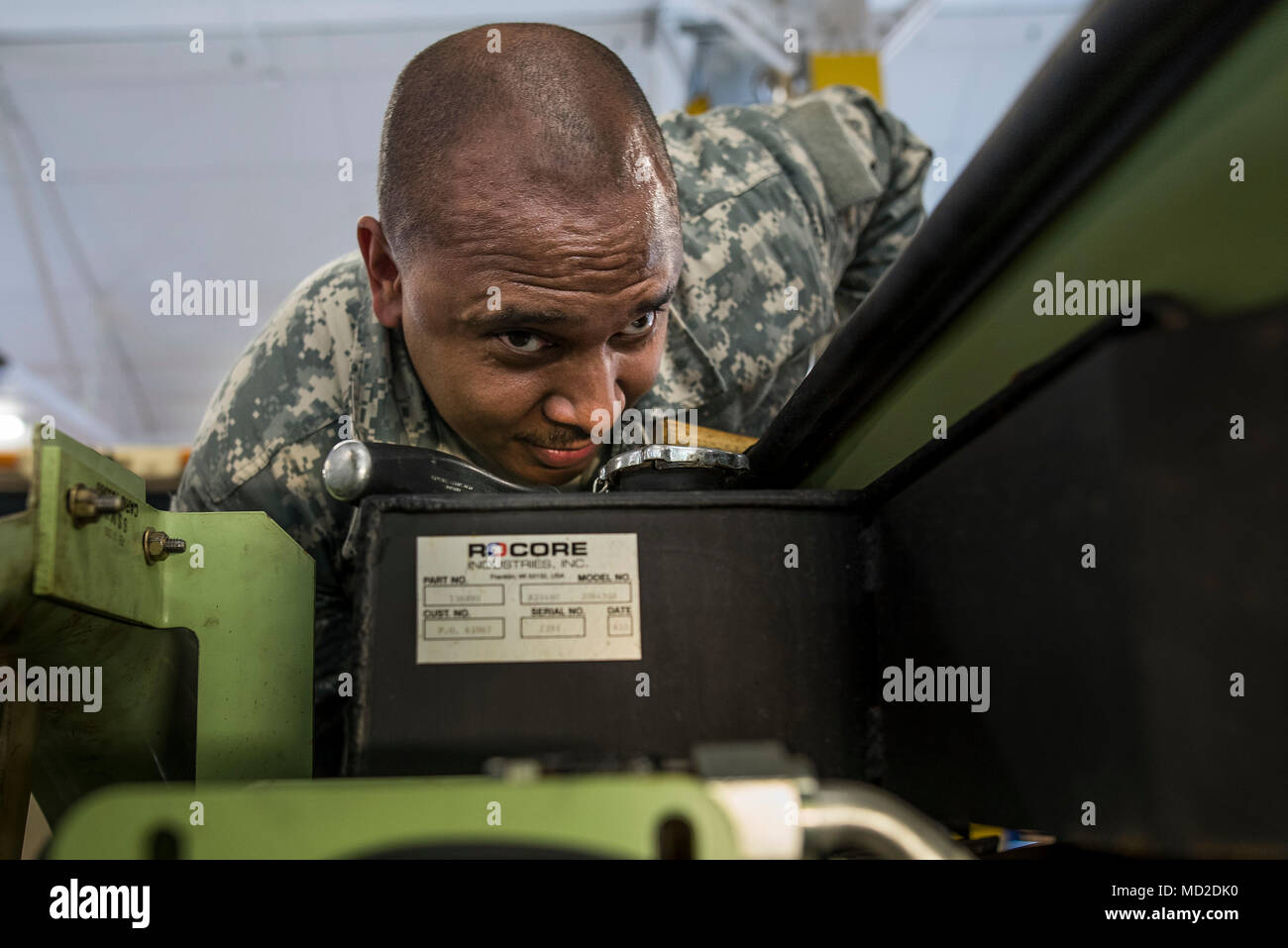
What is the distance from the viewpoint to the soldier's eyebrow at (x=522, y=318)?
0.94m

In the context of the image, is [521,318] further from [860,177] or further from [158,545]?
[860,177]

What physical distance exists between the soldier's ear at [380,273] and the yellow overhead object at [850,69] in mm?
1600

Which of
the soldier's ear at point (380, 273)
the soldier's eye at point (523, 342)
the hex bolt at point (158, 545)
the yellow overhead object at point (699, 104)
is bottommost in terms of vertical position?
the hex bolt at point (158, 545)

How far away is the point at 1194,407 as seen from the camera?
14.6 inches

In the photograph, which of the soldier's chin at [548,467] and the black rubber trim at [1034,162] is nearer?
the black rubber trim at [1034,162]

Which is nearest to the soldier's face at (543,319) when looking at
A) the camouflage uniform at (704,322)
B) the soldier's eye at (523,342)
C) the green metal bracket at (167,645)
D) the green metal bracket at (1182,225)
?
the soldier's eye at (523,342)

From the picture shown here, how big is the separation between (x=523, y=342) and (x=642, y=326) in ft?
0.43

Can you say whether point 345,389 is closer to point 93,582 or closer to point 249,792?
point 93,582

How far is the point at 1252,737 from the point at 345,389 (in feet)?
3.60

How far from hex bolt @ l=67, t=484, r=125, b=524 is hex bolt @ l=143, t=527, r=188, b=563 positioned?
0.09m

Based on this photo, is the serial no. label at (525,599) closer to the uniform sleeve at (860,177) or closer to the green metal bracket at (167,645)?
the green metal bracket at (167,645)

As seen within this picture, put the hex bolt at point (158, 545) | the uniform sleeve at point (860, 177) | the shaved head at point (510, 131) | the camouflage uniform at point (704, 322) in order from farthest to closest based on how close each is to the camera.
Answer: the uniform sleeve at point (860, 177) → the camouflage uniform at point (704, 322) → the shaved head at point (510, 131) → the hex bolt at point (158, 545)

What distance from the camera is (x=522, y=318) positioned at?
943 mm

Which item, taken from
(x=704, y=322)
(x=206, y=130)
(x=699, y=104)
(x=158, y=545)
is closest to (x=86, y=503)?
(x=158, y=545)
